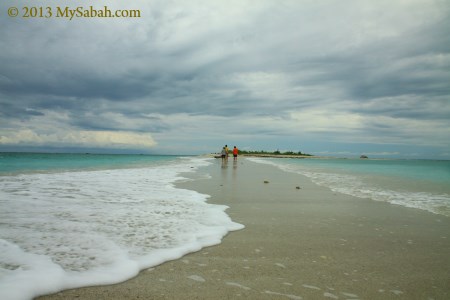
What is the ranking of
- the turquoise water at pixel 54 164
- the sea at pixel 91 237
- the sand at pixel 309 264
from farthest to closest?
the turquoise water at pixel 54 164 → the sea at pixel 91 237 → the sand at pixel 309 264

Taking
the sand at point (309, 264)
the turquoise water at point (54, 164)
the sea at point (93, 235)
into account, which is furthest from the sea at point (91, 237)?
the turquoise water at point (54, 164)

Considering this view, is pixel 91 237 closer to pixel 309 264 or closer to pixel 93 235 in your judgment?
pixel 93 235

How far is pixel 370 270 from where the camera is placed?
150 inches

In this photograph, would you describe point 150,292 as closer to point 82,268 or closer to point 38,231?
point 82,268

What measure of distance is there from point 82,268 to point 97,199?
17.5 feet

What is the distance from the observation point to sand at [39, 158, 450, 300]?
3.16 m

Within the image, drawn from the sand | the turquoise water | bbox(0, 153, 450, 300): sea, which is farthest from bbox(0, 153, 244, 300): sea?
the turquoise water

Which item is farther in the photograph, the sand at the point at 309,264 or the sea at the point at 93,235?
the sea at the point at 93,235

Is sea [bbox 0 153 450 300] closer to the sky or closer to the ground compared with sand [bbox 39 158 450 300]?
closer to the sky

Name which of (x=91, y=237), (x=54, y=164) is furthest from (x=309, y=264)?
(x=54, y=164)

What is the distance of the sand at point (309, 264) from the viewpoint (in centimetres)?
316

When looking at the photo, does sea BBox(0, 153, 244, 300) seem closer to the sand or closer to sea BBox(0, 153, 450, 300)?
sea BBox(0, 153, 450, 300)

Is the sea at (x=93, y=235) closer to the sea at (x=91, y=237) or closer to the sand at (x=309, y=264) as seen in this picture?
the sea at (x=91, y=237)

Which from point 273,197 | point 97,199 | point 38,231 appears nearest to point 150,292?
point 38,231
